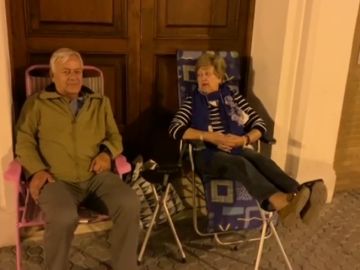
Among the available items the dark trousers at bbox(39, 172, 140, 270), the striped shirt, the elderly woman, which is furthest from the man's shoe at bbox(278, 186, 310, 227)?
the dark trousers at bbox(39, 172, 140, 270)

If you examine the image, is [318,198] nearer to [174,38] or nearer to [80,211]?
[80,211]

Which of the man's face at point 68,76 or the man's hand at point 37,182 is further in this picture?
the man's face at point 68,76

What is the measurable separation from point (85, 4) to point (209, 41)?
2.89 ft

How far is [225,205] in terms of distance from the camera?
2.67 m

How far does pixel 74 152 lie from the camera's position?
2520mm

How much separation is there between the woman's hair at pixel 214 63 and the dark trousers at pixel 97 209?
87cm

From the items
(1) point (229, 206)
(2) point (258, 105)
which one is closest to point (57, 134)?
(1) point (229, 206)

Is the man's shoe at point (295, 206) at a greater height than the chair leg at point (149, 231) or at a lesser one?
greater

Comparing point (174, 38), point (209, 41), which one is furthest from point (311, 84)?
point (174, 38)

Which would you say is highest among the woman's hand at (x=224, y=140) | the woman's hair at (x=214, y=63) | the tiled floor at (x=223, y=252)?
the woman's hair at (x=214, y=63)

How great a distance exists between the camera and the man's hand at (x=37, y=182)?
235 centimetres

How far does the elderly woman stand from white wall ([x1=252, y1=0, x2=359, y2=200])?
390 mm

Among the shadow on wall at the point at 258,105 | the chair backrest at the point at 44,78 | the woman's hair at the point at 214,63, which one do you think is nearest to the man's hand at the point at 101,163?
the chair backrest at the point at 44,78

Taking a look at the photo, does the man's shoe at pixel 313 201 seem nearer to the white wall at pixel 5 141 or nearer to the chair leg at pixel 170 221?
the chair leg at pixel 170 221
